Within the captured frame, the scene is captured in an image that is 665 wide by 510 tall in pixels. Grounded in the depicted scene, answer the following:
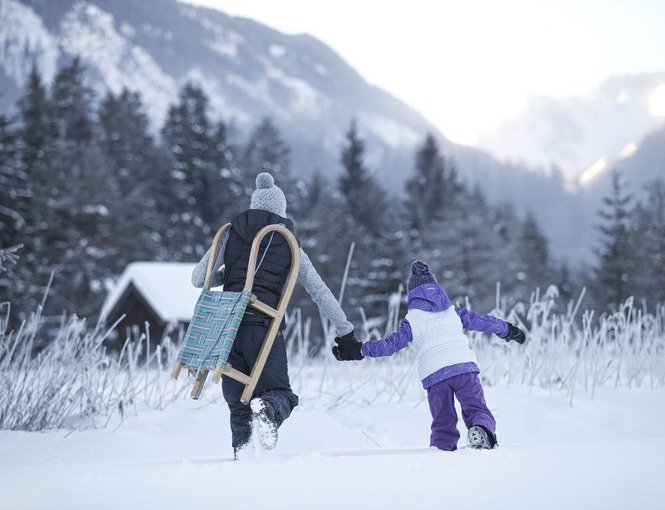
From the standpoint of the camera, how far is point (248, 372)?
11.1 feet

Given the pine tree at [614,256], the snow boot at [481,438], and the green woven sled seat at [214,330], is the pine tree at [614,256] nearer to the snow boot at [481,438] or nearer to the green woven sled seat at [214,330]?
the snow boot at [481,438]

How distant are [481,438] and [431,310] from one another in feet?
2.51

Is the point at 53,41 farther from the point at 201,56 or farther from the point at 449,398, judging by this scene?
the point at 449,398

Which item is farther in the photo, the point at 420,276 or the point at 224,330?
the point at 420,276

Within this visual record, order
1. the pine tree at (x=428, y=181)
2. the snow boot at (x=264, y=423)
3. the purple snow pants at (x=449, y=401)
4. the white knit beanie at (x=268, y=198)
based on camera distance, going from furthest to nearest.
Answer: the pine tree at (x=428, y=181), the white knit beanie at (x=268, y=198), the purple snow pants at (x=449, y=401), the snow boot at (x=264, y=423)

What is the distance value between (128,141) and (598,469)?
4190cm

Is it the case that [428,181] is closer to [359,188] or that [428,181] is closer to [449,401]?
[359,188]

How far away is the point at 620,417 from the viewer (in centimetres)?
467

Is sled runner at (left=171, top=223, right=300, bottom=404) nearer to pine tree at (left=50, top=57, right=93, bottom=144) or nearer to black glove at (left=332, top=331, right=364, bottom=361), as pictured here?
black glove at (left=332, top=331, right=364, bottom=361)

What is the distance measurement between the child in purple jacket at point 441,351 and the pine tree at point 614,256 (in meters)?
26.6


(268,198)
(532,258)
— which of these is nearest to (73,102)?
(532,258)

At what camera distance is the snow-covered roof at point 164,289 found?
19.2 metres

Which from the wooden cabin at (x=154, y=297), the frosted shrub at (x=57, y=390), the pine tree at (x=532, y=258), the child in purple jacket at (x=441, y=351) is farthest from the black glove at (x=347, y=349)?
the pine tree at (x=532, y=258)

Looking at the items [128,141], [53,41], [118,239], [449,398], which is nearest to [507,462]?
[449,398]
